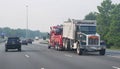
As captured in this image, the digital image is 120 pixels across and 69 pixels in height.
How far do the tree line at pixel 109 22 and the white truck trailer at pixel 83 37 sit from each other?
124 feet

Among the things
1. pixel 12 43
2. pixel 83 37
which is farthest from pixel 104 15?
pixel 83 37

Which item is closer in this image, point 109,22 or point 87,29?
point 87,29

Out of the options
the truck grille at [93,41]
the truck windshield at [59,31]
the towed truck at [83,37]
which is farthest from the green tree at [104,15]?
the truck grille at [93,41]

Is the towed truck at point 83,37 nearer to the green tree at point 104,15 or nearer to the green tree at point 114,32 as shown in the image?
the green tree at point 114,32

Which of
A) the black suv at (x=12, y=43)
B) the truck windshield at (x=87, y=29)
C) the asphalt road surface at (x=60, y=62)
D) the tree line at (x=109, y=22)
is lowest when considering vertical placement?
the asphalt road surface at (x=60, y=62)

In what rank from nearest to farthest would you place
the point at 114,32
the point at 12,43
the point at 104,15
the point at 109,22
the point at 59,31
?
1. the point at 12,43
2. the point at 59,31
3. the point at 114,32
4. the point at 109,22
5. the point at 104,15

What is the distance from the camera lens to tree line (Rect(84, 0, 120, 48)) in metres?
79.4

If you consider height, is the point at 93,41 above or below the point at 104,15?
below

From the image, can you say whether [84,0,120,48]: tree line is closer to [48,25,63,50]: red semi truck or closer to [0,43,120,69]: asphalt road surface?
[48,25,63,50]: red semi truck

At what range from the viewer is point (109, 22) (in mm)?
88875

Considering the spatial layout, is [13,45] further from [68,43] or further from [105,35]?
[105,35]

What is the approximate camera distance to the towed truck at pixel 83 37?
117ft

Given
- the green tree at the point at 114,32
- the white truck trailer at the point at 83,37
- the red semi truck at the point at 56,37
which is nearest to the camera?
the white truck trailer at the point at 83,37

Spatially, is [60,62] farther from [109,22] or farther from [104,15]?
[104,15]
